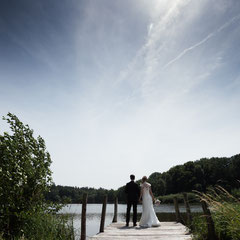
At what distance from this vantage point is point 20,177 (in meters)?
6.98

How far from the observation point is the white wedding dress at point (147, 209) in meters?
10.3

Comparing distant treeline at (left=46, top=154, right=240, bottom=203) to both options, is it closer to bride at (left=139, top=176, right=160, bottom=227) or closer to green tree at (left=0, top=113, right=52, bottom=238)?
bride at (left=139, top=176, right=160, bottom=227)

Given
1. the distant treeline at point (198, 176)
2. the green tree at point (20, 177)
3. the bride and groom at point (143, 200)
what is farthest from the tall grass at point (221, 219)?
the distant treeline at point (198, 176)

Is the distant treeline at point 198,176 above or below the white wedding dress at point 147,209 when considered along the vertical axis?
above

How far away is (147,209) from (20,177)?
19.7 ft

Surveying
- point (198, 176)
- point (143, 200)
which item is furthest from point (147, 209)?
point (198, 176)

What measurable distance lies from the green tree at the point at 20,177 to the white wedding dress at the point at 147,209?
4640 millimetres

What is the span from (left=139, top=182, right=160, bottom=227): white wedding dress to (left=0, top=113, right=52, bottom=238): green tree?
4.64m

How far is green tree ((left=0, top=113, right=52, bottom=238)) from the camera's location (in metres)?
6.66

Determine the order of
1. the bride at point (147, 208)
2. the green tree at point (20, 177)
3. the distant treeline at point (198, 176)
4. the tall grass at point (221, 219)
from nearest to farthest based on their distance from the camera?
the tall grass at point (221, 219), the green tree at point (20, 177), the bride at point (147, 208), the distant treeline at point (198, 176)

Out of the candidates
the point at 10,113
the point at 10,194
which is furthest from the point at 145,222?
the point at 10,113

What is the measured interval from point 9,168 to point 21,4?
19.7 feet

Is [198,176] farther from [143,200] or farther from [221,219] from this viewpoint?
[221,219]

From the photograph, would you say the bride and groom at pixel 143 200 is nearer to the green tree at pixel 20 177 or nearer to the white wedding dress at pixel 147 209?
the white wedding dress at pixel 147 209
